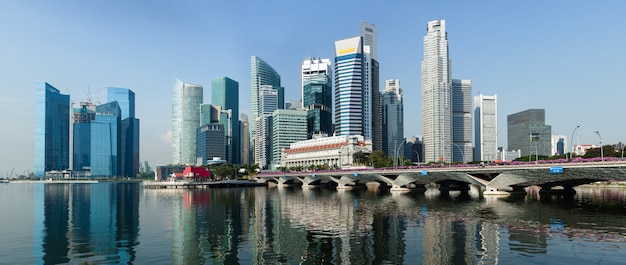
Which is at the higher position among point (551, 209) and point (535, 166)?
point (535, 166)

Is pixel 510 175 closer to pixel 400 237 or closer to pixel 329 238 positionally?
pixel 400 237

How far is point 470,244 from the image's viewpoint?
40688 millimetres

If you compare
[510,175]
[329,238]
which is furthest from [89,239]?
[510,175]

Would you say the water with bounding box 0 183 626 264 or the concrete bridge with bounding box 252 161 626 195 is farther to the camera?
the concrete bridge with bounding box 252 161 626 195

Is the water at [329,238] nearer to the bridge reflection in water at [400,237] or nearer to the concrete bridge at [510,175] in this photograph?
the bridge reflection in water at [400,237]

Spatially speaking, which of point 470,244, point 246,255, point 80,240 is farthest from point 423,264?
point 80,240

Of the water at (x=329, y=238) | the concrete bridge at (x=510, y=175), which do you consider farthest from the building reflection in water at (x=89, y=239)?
the concrete bridge at (x=510, y=175)

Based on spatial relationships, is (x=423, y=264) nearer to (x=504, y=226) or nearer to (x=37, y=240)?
(x=504, y=226)

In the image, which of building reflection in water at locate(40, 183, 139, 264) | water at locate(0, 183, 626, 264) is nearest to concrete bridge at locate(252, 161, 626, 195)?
water at locate(0, 183, 626, 264)

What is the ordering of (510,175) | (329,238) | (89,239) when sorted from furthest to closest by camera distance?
(510,175), (89,239), (329,238)

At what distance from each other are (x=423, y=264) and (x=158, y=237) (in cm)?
3036

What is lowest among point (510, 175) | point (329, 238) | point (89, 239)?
point (89, 239)

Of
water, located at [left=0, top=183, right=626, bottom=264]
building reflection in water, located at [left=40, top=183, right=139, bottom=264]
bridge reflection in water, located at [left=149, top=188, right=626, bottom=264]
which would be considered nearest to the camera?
bridge reflection in water, located at [left=149, top=188, right=626, bottom=264]

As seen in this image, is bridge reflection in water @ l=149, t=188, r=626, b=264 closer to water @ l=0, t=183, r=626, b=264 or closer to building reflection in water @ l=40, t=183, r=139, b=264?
water @ l=0, t=183, r=626, b=264
